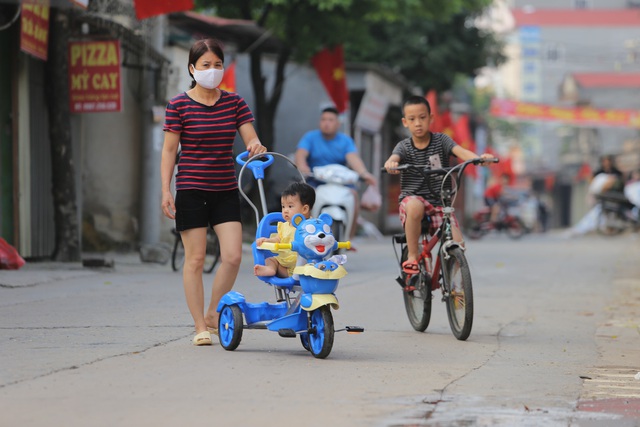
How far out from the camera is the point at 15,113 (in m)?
13.6

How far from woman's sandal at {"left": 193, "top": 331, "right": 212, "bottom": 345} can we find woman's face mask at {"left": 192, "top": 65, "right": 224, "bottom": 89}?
1455 millimetres

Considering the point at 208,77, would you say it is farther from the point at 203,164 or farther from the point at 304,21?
the point at 304,21

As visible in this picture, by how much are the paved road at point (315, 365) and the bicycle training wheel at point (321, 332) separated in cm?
7

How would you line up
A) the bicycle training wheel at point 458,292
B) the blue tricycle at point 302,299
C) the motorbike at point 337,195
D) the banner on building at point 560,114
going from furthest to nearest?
the banner on building at point 560,114
the motorbike at point 337,195
the bicycle training wheel at point 458,292
the blue tricycle at point 302,299

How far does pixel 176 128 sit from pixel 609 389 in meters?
2.83

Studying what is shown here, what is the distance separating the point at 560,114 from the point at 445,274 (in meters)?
44.1

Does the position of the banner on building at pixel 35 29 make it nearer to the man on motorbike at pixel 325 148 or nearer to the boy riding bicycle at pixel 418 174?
the man on motorbike at pixel 325 148

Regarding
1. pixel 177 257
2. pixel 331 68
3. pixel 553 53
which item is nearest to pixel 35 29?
pixel 177 257

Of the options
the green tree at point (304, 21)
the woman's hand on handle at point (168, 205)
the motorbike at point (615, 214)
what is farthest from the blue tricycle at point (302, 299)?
the motorbike at point (615, 214)

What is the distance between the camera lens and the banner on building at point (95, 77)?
1402 cm

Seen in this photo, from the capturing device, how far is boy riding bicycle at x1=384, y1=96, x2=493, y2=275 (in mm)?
8047

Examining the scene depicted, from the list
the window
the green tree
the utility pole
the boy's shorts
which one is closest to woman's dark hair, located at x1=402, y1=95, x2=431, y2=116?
the boy's shorts

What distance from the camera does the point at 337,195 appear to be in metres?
13.0

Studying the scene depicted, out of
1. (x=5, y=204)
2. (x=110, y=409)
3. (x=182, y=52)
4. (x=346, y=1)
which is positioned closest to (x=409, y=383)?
(x=110, y=409)
